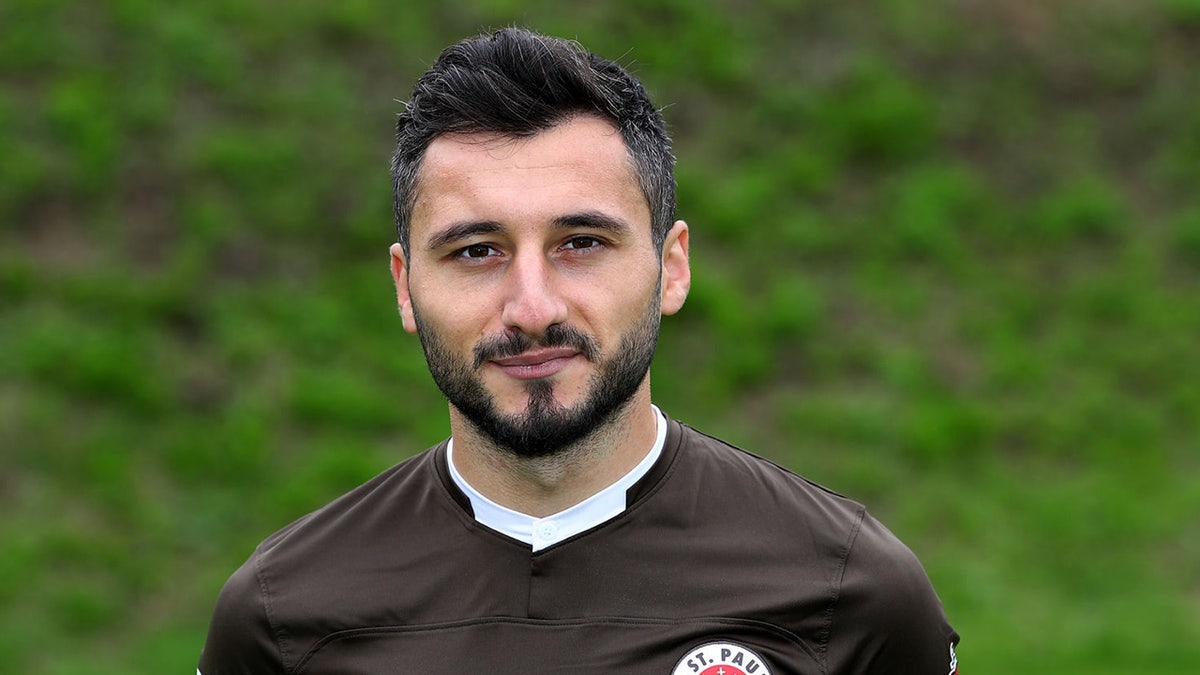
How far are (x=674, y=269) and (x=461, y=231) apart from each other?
20.0 inches

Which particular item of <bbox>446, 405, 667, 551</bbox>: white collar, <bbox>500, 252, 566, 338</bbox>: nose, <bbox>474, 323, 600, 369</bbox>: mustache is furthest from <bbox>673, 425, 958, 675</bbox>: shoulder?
<bbox>500, 252, 566, 338</bbox>: nose

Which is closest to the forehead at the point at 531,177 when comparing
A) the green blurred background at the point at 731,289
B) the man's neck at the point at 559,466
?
the man's neck at the point at 559,466

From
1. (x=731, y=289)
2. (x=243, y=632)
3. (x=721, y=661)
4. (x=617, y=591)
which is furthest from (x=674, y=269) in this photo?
(x=731, y=289)

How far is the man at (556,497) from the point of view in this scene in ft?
9.48

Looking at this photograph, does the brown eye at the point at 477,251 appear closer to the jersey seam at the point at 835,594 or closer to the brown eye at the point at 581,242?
the brown eye at the point at 581,242

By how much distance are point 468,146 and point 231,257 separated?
6.43 metres

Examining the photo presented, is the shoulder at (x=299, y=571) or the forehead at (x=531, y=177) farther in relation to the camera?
the shoulder at (x=299, y=571)

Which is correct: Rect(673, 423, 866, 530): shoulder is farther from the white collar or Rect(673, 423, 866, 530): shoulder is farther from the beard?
the beard

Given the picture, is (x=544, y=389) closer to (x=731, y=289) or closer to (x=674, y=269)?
(x=674, y=269)

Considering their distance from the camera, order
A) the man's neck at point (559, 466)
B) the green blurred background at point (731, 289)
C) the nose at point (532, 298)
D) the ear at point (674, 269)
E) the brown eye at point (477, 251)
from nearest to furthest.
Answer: the nose at point (532, 298), the brown eye at point (477, 251), the man's neck at point (559, 466), the ear at point (674, 269), the green blurred background at point (731, 289)

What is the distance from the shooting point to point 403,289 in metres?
3.15

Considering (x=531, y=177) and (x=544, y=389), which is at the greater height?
(x=531, y=177)

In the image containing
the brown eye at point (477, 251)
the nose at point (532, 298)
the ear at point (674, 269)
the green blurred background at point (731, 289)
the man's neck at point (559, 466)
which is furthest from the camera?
the green blurred background at point (731, 289)

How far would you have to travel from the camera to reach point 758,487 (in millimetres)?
3166
